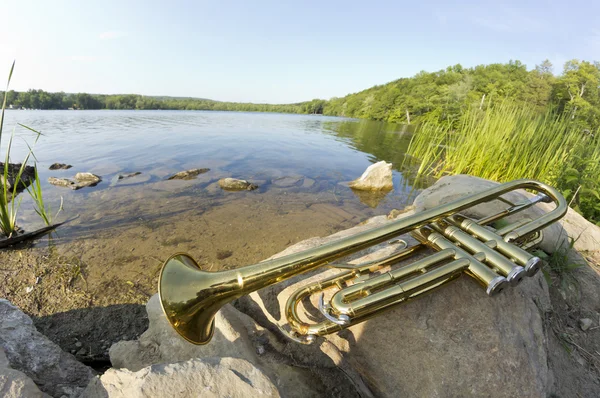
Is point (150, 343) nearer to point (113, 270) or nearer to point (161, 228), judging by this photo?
point (113, 270)

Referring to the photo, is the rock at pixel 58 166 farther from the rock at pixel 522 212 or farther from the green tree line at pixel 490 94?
the green tree line at pixel 490 94

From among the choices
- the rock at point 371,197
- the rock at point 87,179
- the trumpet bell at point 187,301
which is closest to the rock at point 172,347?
the trumpet bell at point 187,301

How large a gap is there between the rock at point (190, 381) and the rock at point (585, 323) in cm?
271

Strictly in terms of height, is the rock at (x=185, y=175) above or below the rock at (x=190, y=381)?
below

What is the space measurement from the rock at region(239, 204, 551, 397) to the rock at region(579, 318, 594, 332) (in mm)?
978

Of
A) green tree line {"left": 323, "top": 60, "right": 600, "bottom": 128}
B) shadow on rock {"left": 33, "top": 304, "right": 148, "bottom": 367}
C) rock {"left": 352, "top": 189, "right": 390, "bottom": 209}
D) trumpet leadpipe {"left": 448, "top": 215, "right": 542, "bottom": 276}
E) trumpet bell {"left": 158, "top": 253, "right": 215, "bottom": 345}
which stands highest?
green tree line {"left": 323, "top": 60, "right": 600, "bottom": 128}

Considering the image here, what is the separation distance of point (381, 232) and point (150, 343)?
166cm

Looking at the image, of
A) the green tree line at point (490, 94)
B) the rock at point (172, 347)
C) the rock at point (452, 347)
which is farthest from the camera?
the green tree line at point (490, 94)

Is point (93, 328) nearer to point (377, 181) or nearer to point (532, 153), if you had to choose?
point (377, 181)

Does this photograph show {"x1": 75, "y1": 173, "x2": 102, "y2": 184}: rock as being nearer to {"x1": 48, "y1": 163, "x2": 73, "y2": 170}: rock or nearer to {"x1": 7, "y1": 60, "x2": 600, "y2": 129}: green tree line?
{"x1": 48, "y1": 163, "x2": 73, "y2": 170}: rock

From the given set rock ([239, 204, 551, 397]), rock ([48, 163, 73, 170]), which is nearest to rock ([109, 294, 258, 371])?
rock ([239, 204, 551, 397])

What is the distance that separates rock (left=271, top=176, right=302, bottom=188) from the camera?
748cm

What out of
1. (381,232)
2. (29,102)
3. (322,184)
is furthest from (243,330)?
(29,102)

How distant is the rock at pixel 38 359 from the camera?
1450 mm
